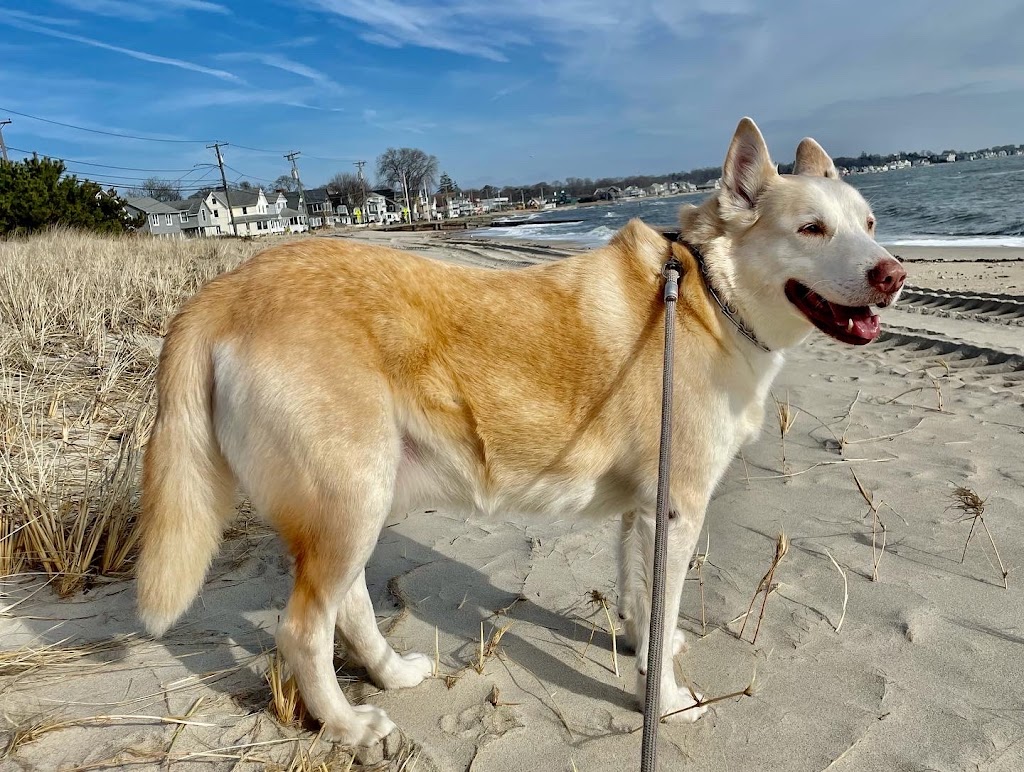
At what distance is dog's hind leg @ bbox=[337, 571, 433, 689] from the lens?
96.6 inches

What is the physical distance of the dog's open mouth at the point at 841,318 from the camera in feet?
7.92

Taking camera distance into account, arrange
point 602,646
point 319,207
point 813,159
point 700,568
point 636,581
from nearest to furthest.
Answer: point 636,581 < point 602,646 < point 813,159 < point 700,568 < point 319,207

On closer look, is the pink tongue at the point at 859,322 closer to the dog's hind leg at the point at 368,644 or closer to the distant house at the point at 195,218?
the dog's hind leg at the point at 368,644

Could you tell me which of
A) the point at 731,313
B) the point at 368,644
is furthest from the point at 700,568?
the point at 368,644

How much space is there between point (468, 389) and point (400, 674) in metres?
1.17

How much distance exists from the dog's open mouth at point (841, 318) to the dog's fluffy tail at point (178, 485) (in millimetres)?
2236

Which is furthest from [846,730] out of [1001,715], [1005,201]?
[1005,201]

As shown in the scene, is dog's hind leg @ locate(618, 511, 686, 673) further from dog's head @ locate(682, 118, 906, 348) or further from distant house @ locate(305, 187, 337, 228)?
distant house @ locate(305, 187, 337, 228)

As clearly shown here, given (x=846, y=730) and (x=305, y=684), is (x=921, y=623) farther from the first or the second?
(x=305, y=684)

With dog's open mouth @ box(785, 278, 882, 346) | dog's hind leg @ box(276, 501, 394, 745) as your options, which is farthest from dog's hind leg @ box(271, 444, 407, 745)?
dog's open mouth @ box(785, 278, 882, 346)

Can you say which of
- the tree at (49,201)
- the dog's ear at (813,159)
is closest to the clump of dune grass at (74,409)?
the dog's ear at (813,159)

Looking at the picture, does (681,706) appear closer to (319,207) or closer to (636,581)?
(636,581)

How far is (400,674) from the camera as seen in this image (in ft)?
8.11

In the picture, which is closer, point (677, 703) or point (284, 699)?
point (284, 699)
